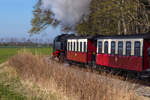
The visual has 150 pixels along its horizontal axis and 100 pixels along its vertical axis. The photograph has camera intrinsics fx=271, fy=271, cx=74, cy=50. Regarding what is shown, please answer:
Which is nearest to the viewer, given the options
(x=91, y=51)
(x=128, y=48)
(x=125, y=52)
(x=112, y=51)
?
(x=128, y=48)

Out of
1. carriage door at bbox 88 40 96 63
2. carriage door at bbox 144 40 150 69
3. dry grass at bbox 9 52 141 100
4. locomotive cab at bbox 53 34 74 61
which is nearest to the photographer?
dry grass at bbox 9 52 141 100

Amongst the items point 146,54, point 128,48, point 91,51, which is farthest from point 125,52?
point 91,51

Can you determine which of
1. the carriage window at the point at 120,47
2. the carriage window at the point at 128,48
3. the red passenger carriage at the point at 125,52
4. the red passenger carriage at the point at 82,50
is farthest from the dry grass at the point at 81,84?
the red passenger carriage at the point at 82,50

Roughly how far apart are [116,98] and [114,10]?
1380 cm

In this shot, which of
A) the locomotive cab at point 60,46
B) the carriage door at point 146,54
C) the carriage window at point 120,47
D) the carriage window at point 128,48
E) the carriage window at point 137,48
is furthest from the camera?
the locomotive cab at point 60,46

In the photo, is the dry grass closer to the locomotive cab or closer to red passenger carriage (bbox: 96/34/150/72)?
red passenger carriage (bbox: 96/34/150/72)

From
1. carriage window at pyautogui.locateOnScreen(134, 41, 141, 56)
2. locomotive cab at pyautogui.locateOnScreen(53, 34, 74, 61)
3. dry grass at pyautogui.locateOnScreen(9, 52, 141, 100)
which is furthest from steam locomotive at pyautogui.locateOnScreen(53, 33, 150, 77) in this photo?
dry grass at pyautogui.locateOnScreen(9, 52, 141, 100)

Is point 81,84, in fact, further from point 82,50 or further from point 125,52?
point 82,50

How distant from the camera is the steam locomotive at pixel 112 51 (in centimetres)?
1278

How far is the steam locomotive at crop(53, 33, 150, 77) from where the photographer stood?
12781 millimetres

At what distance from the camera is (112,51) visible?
1565cm

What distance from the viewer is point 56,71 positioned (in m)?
11.1

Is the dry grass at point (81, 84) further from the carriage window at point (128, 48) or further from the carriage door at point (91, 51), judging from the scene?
the carriage door at point (91, 51)

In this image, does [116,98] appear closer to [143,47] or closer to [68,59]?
[143,47]
